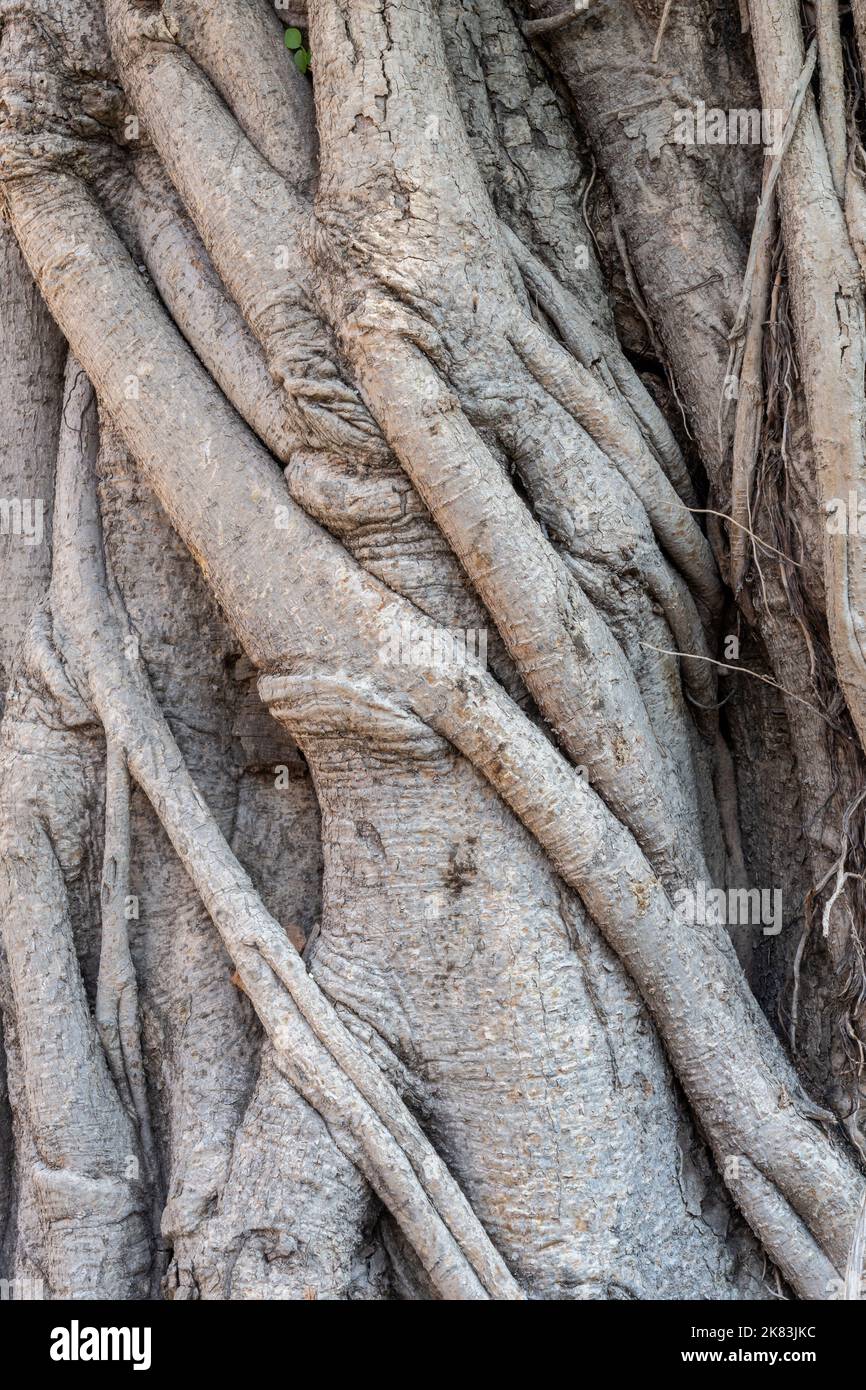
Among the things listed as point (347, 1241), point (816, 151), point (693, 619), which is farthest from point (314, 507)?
point (347, 1241)

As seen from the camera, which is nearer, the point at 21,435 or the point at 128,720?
the point at 128,720

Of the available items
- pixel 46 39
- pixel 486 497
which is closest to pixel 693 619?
pixel 486 497

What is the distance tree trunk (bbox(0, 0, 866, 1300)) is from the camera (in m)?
2.76

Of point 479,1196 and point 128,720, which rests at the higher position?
point 128,720

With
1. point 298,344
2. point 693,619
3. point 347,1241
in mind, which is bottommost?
point 347,1241

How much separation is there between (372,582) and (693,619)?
0.88 m

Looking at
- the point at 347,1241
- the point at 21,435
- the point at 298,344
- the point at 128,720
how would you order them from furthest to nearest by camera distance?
the point at 21,435 < the point at 128,720 < the point at 298,344 < the point at 347,1241

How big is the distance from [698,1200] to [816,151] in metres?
2.50

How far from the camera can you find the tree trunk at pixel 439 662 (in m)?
2.76

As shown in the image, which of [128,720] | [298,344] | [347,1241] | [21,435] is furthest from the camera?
[21,435]

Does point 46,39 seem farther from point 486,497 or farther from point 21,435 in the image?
point 486,497

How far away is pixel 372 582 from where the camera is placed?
9.25 ft

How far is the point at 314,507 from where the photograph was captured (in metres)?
2.85

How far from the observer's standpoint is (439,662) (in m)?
2.73
